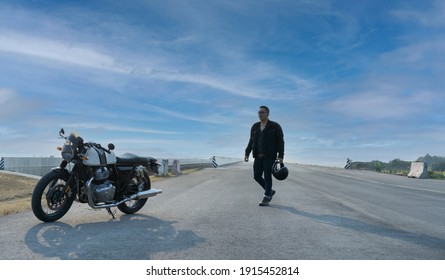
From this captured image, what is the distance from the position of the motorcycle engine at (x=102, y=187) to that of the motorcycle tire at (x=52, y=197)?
15.0 inches

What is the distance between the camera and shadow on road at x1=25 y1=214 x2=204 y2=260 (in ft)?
16.0

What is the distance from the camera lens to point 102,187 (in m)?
7.29

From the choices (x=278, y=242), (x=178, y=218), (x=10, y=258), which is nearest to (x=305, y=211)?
(x=178, y=218)

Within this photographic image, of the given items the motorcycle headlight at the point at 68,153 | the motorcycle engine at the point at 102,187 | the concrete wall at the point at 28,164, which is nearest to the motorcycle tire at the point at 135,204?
the motorcycle engine at the point at 102,187

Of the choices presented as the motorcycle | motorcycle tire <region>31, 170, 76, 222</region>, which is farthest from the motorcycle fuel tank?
motorcycle tire <region>31, 170, 76, 222</region>

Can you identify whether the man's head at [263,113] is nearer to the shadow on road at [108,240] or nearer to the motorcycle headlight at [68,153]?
the shadow on road at [108,240]

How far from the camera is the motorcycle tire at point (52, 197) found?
262 inches

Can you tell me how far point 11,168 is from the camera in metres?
30.5

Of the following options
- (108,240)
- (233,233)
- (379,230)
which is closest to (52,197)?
(108,240)

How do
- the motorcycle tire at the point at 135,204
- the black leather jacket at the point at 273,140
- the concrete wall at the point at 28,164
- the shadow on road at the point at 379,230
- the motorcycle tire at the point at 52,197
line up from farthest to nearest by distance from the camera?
1. the concrete wall at the point at 28,164
2. the black leather jacket at the point at 273,140
3. the motorcycle tire at the point at 135,204
4. the motorcycle tire at the point at 52,197
5. the shadow on road at the point at 379,230

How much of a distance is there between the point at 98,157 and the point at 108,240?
2.12 m

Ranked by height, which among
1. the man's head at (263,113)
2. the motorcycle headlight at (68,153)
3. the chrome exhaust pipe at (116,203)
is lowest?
the chrome exhaust pipe at (116,203)

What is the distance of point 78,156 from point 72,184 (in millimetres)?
502

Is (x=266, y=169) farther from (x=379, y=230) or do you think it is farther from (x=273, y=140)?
(x=379, y=230)
